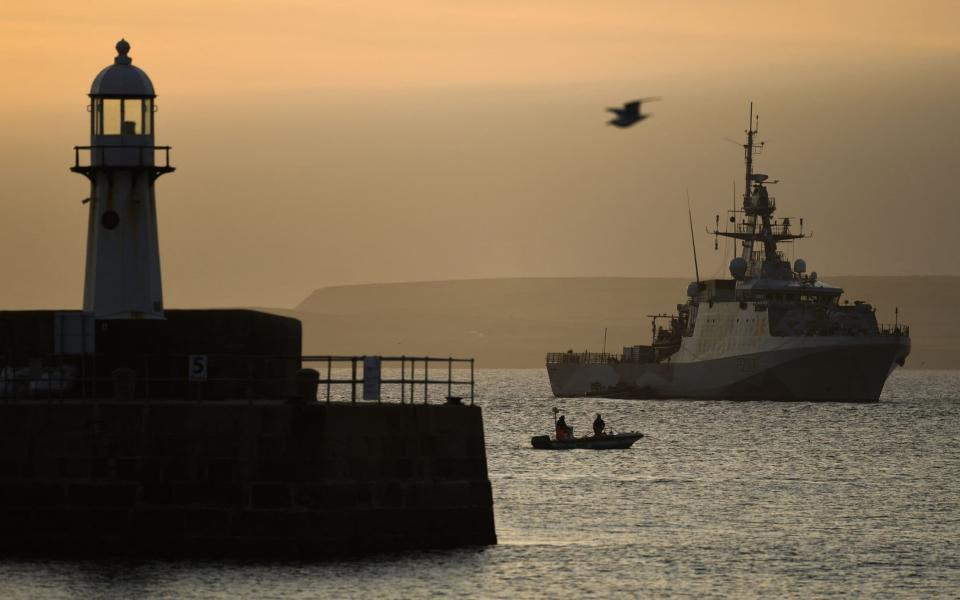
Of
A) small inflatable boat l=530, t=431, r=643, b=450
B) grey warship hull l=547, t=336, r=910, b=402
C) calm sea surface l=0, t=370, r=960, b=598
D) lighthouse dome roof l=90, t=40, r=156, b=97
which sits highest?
lighthouse dome roof l=90, t=40, r=156, b=97

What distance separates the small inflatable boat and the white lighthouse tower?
3675 centimetres

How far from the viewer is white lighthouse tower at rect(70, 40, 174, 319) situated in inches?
1561

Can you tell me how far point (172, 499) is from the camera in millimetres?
35062

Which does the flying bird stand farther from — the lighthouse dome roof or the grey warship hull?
the grey warship hull

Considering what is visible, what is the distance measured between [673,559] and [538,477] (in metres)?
23.2

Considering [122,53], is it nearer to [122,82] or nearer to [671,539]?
[122,82]

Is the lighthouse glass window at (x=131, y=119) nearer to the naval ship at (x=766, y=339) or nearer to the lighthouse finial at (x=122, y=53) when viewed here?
the lighthouse finial at (x=122, y=53)

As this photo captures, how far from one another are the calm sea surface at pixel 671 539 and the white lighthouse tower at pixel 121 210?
6.89m

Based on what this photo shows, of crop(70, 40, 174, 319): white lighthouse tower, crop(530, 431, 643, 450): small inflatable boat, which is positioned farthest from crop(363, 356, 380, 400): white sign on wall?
crop(530, 431, 643, 450): small inflatable boat

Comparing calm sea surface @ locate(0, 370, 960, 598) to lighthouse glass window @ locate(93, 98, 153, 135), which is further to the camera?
lighthouse glass window @ locate(93, 98, 153, 135)

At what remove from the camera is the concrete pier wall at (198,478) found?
34750 mm

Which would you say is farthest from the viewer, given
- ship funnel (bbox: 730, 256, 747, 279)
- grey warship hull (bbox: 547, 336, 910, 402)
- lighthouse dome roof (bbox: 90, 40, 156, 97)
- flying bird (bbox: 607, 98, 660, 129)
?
ship funnel (bbox: 730, 256, 747, 279)

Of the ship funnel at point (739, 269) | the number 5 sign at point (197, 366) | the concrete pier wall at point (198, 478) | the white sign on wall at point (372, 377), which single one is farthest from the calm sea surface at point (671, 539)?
the ship funnel at point (739, 269)

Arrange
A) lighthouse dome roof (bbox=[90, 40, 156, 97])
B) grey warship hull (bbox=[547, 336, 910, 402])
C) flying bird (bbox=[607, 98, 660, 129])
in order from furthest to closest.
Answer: grey warship hull (bbox=[547, 336, 910, 402]), lighthouse dome roof (bbox=[90, 40, 156, 97]), flying bird (bbox=[607, 98, 660, 129])
